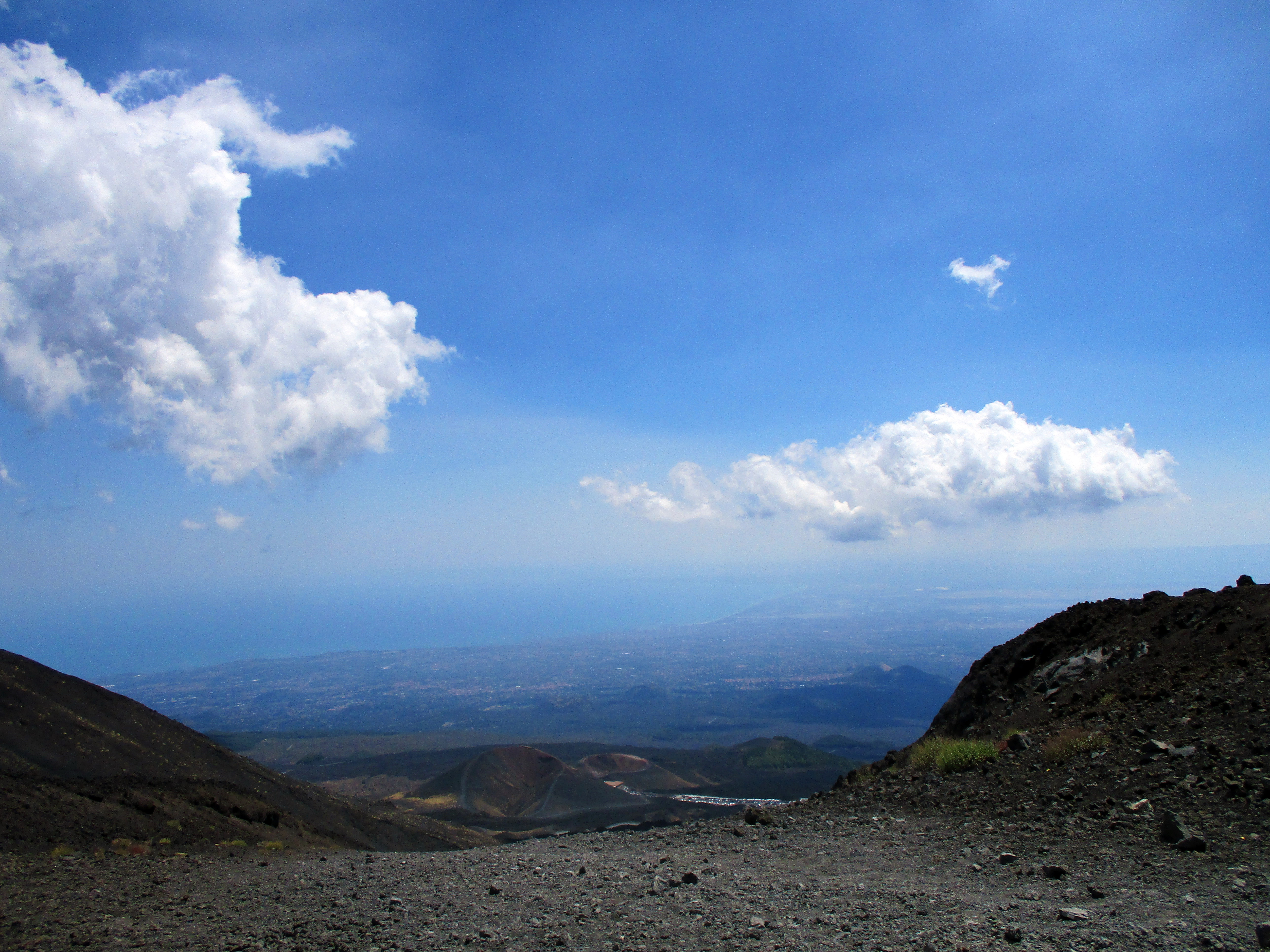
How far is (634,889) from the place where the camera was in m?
6.88

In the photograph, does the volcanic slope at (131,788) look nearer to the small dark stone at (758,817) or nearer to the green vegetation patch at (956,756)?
the small dark stone at (758,817)

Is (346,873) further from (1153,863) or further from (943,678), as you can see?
(943,678)

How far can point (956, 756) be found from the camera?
1152cm

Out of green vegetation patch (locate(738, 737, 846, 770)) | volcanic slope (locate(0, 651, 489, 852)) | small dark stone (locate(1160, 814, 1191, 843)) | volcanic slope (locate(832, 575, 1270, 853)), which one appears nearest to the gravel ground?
small dark stone (locate(1160, 814, 1191, 843))

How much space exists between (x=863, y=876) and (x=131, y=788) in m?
17.7

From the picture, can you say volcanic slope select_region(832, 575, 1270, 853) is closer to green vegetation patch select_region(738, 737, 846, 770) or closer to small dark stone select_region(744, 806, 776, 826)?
small dark stone select_region(744, 806, 776, 826)

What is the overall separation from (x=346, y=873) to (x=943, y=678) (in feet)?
620

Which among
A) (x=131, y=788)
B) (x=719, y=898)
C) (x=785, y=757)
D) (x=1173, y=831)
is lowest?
(x=785, y=757)

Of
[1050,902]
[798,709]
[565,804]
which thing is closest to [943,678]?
[798,709]

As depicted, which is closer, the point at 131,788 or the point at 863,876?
the point at 863,876

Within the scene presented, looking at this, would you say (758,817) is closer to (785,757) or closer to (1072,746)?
(1072,746)

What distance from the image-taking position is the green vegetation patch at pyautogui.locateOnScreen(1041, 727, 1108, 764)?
10031 millimetres

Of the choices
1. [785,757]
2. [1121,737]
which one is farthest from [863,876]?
[785,757]

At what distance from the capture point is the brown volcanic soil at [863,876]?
5.38m
